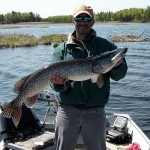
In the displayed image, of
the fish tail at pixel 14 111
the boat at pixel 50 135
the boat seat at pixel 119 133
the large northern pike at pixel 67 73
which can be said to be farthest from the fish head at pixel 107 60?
the boat seat at pixel 119 133

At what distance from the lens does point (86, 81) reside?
15.9 feet

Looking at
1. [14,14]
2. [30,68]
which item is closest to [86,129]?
[30,68]

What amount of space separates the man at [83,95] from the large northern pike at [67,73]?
3.7 inches

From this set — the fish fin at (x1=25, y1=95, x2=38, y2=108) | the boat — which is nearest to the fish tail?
the fish fin at (x1=25, y1=95, x2=38, y2=108)

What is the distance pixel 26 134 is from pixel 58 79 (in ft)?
10.2

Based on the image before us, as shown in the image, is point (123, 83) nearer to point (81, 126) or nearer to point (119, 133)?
point (119, 133)

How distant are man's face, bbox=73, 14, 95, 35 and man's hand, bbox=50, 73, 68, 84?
0.61 m

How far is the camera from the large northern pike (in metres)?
4.66

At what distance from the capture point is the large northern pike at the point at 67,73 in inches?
183

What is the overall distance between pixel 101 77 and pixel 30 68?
25.1 metres

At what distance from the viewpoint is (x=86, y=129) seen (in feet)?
15.8

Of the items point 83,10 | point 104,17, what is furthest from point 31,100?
point 104,17

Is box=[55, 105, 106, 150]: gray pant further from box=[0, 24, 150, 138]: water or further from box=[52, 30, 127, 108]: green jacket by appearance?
box=[0, 24, 150, 138]: water

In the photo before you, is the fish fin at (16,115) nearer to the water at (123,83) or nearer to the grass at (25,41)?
the water at (123,83)
